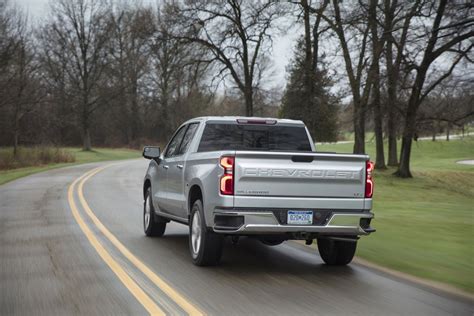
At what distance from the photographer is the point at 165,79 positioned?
6894cm

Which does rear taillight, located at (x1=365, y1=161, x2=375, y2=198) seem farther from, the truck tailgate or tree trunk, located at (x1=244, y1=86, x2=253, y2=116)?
tree trunk, located at (x1=244, y1=86, x2=253, y2=116)

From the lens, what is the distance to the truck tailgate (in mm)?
7492

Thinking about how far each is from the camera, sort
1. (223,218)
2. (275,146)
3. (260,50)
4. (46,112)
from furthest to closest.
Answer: (46,112) → (260,50) → (275,146) → (223,218)

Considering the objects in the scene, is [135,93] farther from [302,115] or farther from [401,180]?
[401,180]

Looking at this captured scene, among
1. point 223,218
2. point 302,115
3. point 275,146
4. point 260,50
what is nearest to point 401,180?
point 302,115

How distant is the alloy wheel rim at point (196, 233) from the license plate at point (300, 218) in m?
1.33

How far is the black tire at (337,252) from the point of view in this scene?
8.49 meters

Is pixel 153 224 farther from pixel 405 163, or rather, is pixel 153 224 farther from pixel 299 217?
pixel 405 163

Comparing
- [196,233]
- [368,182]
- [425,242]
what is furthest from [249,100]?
[368,182]

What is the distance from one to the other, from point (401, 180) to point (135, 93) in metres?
47.3

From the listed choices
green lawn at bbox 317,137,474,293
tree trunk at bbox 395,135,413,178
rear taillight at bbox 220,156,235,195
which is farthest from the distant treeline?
rear taillight at bbox 220,156,235,195

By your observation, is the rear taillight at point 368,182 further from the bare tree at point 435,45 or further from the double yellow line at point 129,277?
the bare tree at point 435,45

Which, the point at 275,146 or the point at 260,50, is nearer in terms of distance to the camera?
the point at 275,146

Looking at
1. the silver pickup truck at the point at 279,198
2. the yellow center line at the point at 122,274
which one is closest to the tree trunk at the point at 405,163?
the yellow center line at the point at 122,274
